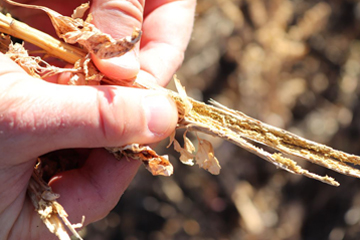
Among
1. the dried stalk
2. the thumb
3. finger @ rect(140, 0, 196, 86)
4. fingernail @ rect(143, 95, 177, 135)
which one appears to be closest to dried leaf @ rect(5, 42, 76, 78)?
the dried stalk

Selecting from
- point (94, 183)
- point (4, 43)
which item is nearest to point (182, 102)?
point (94, 183)

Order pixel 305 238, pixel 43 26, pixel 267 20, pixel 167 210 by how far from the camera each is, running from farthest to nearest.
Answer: pixel 267 20 < pixel 167 210 < pixel 305 238 < pixel 43 26

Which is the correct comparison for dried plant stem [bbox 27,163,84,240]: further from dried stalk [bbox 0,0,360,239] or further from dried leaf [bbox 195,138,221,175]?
dried leaf [bbox 195,138,221,175]

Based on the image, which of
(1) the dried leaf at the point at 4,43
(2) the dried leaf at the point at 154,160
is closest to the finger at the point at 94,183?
(2) the dried leaf at the point at 154,160

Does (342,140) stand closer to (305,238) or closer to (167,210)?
(305,238)

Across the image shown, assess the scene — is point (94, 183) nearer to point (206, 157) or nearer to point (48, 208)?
point (48, 208)

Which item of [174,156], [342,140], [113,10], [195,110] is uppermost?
[113,10]

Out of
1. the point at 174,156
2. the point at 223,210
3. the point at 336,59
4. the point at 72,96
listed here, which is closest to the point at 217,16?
the point at 336,59
